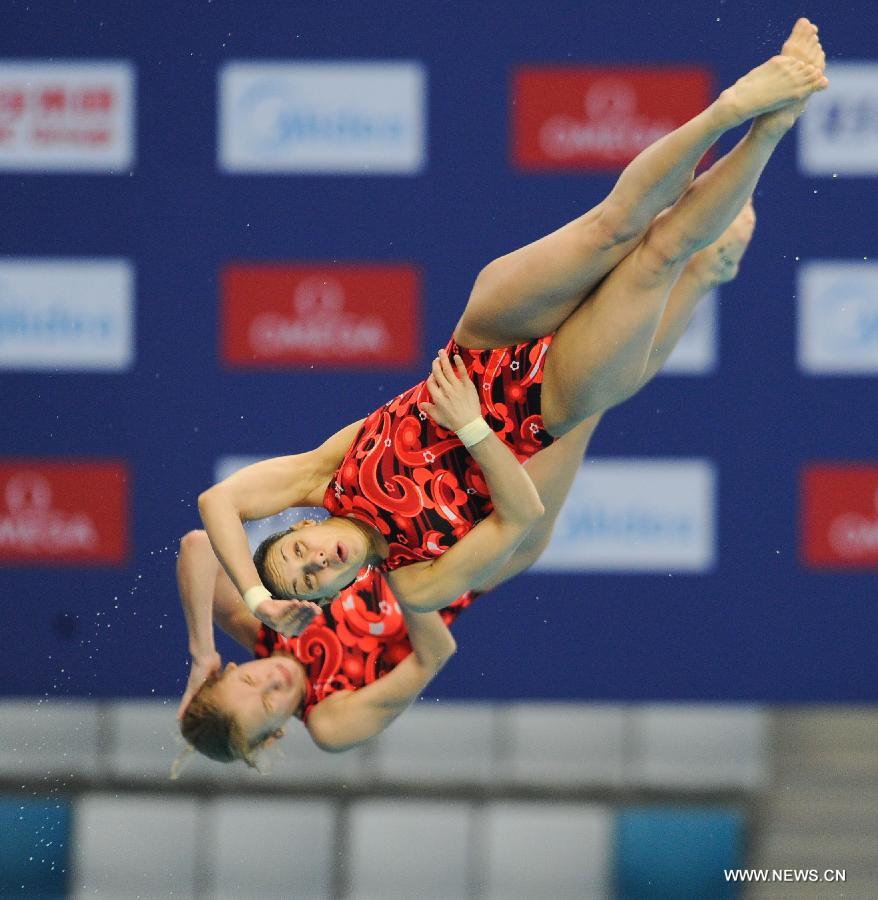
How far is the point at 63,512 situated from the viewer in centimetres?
560

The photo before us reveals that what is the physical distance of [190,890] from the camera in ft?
16.3

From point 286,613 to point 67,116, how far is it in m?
2.89

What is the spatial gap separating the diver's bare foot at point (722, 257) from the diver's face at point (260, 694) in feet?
5.16

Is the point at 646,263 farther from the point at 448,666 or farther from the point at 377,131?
the point at 448,666

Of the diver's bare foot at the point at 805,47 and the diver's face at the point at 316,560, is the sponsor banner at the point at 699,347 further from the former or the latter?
the diver's face at the point at 316,560

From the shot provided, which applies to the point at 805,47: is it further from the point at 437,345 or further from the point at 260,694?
the point at 437,345

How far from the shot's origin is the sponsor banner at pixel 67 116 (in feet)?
18.0

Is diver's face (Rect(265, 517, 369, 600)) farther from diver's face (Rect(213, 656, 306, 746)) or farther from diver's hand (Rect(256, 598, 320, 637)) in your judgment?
diver's face (Rect(213, 656, 306, 746))

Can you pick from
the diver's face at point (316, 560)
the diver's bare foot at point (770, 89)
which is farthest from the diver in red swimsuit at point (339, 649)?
the diver's bare foot at point (770, 89)

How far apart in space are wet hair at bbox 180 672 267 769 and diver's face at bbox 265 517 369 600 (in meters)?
0.66

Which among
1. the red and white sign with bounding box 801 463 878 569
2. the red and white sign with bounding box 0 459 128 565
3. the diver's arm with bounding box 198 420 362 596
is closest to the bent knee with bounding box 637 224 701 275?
the diver's arm with bounding box 198 420 362 596

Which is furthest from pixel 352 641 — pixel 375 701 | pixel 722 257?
pixel 722 257

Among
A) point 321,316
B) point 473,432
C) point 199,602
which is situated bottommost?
point 199,602

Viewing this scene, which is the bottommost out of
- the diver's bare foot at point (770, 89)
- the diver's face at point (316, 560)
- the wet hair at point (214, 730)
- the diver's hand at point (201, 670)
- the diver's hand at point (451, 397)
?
the wet hair at point (214, 730)
